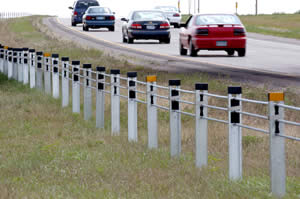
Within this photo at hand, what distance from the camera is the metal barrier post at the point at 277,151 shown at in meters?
7.02

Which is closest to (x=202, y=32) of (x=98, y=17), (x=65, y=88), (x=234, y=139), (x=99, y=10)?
(x=65, y=88)

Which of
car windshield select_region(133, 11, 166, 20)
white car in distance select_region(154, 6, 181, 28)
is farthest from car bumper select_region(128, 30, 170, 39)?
white car in distance select_region(154, 6, 181, 28)

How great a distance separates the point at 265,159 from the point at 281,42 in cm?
2864

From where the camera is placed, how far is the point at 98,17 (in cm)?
4962

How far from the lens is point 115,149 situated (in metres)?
10.2

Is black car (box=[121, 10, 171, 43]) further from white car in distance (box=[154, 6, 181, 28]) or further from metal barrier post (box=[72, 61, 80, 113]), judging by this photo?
white car in distance (box=[154, 6, 181, 28])

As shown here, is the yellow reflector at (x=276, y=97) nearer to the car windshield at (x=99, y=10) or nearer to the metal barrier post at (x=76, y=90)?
the metal barrier post at (x=76, y=90)

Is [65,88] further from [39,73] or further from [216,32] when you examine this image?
[216,32]

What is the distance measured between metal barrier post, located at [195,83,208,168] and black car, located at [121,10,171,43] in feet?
86.3

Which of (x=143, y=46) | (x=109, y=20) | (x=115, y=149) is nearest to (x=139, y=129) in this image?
(x=115, y=149)

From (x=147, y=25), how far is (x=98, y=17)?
15.2 meters

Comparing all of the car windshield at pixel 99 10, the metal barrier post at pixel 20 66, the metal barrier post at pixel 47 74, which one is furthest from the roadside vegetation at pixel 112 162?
the car windshield at pixel 99 10

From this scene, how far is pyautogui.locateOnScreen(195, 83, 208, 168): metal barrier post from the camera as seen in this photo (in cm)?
863

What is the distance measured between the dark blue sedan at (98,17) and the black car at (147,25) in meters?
13.4
